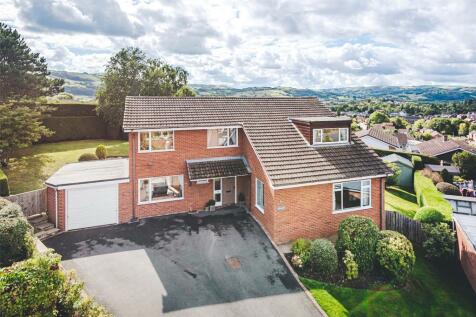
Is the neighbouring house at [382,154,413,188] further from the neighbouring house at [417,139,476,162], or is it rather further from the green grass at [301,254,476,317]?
the neighbouring house at [417,139,476,162]

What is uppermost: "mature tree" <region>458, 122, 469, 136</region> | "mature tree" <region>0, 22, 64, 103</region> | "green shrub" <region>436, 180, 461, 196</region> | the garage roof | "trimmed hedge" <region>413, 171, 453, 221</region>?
"mature tree" <region>0, 22, 64, 103</region>

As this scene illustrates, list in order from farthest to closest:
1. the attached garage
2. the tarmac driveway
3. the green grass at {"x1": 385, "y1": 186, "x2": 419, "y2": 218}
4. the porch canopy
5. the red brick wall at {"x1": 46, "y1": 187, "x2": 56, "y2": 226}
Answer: the green grass at {"x1": 385, "y1": 186, "x2": 419, "y2": 218}, the porch canopy, the red brick wall at {"x1": 46, "y1": 187, "x2": 56, "y2": 226}, the attached garage, the tarmac driveway

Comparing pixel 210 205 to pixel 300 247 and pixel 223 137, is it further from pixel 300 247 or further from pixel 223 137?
pixel 300 247

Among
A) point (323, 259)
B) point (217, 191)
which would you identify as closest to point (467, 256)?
point (323, 259)

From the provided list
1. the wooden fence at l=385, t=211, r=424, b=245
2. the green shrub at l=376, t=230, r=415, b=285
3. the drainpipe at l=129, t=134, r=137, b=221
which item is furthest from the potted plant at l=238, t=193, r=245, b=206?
the wooden fence at l=385, t=211, r=424, b=245

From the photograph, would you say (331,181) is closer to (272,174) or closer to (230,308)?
(272,174)

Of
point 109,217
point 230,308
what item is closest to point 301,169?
point 230,308

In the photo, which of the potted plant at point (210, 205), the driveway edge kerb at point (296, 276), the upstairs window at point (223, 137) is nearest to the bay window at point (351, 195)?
the driveway edge kerb at point (296, 276)
